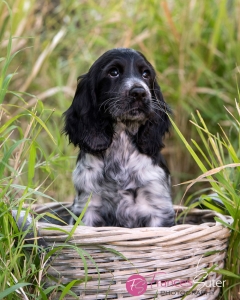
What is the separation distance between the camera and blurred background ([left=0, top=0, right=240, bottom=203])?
5.49m

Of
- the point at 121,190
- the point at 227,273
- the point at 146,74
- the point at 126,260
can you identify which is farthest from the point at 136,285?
the point at 146,74

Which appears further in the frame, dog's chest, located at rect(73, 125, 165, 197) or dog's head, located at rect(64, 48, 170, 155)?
dog's chest, located at rect(73, 125, 165, 197)

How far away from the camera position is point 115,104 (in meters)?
3.40

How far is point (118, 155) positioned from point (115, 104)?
37cm

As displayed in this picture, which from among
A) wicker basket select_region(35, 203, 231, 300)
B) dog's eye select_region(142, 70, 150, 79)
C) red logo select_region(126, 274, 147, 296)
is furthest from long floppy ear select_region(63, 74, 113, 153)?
red logo select_region(126, 274, 147, 296)

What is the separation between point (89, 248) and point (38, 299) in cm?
36

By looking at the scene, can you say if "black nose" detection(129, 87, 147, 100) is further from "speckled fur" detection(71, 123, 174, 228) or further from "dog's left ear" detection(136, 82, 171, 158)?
"speckled fur" detection(71, 123, 174, 228)

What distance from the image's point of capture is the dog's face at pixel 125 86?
11.1 feet

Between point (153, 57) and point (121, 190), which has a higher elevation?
point (153, 57)

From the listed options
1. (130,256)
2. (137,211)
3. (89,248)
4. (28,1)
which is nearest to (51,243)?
(89,248)

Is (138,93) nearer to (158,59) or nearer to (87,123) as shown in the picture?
(87,123)

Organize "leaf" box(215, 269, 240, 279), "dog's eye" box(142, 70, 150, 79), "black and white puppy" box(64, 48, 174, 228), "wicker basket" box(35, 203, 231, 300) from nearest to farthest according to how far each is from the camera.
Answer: "wicker basket" box(35, 203, 231, 300), "leaf" box(215, 269, 240, 279), "black and white puppy" box(64, 48, 174, 228), "dog's eye" box(142, 70, 150, 79)

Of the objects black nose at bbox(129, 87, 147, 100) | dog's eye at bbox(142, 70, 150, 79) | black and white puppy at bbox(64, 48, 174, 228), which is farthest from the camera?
dog's eye at bbox(142, 70, 150, 79)

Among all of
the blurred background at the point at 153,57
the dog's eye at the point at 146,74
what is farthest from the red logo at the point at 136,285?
the blurred background at the point at 153,57
